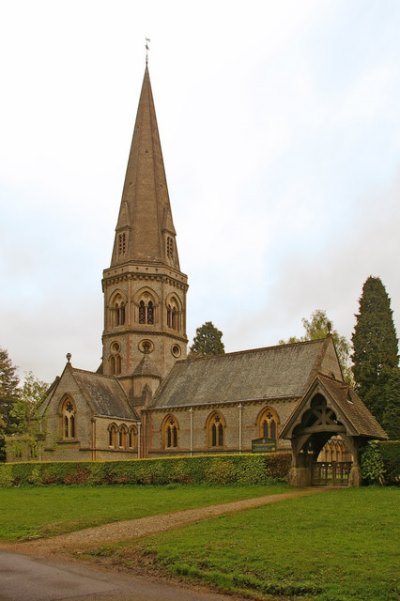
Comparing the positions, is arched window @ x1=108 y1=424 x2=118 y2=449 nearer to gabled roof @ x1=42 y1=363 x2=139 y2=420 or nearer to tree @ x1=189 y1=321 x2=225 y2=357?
gabled roof @ x1=42 y1=363 x2=139 y2=420

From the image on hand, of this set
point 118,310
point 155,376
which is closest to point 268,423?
point 155,376

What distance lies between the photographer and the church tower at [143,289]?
54344 mm

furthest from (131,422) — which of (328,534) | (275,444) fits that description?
(328,534)

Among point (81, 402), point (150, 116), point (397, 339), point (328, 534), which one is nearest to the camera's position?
point (328, 534)

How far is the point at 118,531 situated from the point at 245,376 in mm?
29372

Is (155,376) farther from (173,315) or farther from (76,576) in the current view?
(76,576)

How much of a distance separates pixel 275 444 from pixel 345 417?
1362cm

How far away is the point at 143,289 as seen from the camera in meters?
55.9

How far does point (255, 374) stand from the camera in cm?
4609

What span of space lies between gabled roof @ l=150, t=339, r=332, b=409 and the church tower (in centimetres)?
329

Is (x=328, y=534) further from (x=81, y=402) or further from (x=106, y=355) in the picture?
(x=106, y=355)

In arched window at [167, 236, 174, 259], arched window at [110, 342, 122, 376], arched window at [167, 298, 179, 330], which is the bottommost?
arched window at [110, 342, 122, 376]

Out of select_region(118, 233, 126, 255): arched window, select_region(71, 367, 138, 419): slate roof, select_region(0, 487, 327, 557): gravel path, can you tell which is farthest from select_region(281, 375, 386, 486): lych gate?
select_region(118, 233, 126, 255): arched window

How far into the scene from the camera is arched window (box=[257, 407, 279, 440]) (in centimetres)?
4284
